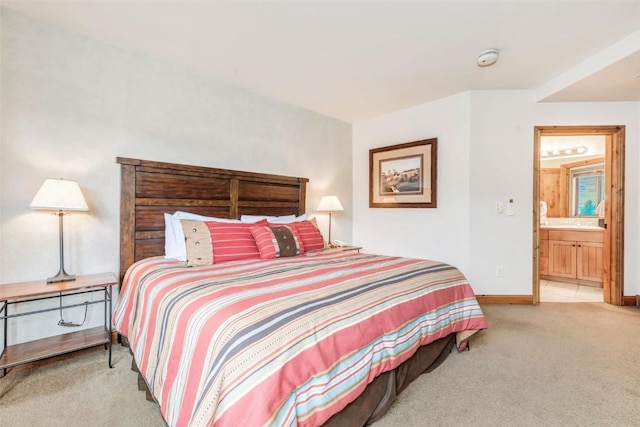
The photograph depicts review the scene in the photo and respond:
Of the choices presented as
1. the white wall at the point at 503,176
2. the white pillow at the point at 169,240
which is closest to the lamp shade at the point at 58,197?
the white pillow at the point at 169,240

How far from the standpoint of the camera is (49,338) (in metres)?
2.10

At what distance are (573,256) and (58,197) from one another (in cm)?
609

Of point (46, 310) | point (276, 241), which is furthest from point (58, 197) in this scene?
point (276, 241)

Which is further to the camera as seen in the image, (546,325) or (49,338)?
(546,325)

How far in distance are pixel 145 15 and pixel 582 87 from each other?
3.99 meters

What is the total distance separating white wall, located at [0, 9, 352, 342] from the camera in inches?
80.4

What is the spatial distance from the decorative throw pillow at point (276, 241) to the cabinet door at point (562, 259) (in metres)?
4.29

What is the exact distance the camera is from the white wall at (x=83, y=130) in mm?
2041

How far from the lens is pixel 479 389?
1.79m

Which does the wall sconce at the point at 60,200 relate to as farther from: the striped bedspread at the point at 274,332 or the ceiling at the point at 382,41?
the ceiling at the point at 382,41

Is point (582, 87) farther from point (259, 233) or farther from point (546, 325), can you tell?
point (259, 233)

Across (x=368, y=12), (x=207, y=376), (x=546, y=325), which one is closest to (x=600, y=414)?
(x=546, y=325)

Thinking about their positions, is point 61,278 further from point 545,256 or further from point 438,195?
point 545,256

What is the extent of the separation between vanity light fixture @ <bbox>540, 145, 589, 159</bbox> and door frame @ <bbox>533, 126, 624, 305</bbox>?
1.49 meters
